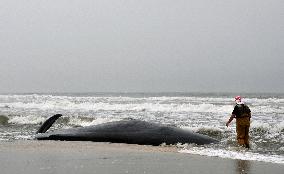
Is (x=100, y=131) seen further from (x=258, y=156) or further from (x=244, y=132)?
(x=258, y=156)

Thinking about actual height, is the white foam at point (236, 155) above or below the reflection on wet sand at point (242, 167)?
below

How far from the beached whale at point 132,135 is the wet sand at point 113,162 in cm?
251

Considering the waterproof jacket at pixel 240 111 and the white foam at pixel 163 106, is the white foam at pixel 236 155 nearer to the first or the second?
the waterproof jacket at pixel 240 111

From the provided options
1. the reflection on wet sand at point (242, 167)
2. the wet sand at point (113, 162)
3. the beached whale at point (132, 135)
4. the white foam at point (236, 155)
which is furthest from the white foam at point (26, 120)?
the reflection on wet sand at point (242, 167)

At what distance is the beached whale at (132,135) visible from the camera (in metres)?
14.3

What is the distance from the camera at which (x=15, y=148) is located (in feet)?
38.7

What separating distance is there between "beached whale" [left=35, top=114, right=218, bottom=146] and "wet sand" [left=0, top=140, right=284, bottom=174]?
2507 mm

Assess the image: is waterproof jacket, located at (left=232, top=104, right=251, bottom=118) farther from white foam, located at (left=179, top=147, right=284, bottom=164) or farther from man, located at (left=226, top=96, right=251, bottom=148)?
white foam, located at (left=179, top=147, right=284, bottom=164)

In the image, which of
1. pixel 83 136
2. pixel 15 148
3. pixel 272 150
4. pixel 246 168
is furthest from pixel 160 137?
pixel 246 168

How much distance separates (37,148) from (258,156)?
567 centimetres

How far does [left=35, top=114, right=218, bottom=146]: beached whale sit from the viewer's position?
14305mm

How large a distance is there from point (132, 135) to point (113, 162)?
5180mm

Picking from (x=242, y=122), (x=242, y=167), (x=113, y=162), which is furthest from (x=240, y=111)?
(x=113, y=162)

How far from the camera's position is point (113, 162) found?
9.30 metres
